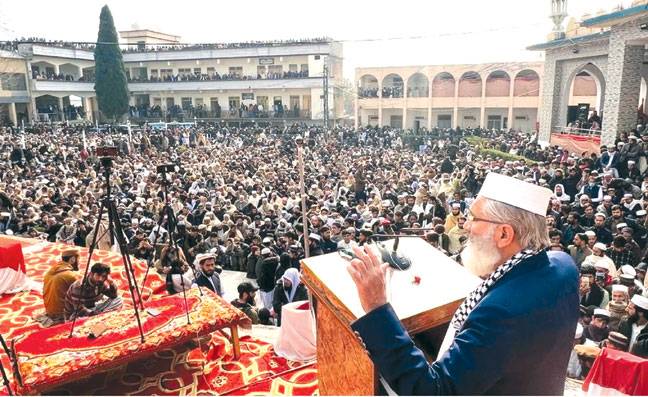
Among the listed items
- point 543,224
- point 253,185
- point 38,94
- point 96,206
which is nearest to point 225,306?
point 543,224

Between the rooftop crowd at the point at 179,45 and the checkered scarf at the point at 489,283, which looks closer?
the checkered scarf at the point at 489,283

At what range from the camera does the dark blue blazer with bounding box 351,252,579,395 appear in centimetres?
143

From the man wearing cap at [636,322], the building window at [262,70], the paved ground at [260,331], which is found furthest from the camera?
the building window at [262,70]

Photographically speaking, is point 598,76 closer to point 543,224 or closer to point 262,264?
point 262,264

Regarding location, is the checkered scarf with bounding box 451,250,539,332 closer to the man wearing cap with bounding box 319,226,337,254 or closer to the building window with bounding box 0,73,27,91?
the man wearing cap with bounding box 319,226,337,254

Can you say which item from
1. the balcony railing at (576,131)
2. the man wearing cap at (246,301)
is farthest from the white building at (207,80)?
the man wearing cap at (246,301)

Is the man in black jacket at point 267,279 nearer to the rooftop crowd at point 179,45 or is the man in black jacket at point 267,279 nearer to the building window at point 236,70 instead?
the rooftop crowd at point 179,45

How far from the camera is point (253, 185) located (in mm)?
13930

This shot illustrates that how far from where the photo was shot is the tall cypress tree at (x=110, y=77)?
36875 millimetres

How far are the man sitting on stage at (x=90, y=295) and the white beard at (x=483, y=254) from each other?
5.15 meters

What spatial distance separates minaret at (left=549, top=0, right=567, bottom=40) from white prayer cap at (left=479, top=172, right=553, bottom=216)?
71.6 ft

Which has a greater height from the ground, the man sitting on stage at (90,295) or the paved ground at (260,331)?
the man sitting on stage at (90,295)

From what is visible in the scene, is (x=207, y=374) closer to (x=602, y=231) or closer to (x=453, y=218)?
(x=453, y=218)

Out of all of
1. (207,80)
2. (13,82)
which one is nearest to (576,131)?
(207,80)
